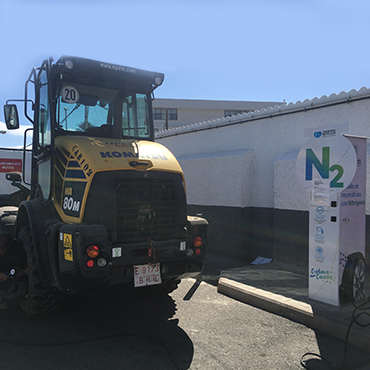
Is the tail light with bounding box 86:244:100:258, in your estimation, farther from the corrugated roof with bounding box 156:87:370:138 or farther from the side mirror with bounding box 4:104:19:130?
the corrugated roof with bounding box 156:87:370:138

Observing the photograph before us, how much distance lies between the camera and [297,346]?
4.21 meters

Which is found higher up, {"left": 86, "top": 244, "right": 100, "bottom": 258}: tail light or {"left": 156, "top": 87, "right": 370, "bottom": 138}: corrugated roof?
{"left": 156, "top": 87, "right": 370, "bottom": 138}: corrugated roof

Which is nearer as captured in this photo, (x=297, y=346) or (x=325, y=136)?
(x=297, y=346)

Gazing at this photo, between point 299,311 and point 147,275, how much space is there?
2.14 meters

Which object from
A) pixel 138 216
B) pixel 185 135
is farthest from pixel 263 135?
pixel 138 216

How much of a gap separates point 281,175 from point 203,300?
12.7 ft

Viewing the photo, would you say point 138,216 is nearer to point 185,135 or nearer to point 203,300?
point 203,300

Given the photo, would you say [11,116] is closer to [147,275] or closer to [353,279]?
[147,275]

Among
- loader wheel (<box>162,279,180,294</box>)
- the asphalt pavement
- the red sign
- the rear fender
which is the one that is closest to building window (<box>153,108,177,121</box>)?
the red sign

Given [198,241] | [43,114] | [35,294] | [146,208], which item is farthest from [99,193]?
[43,114]

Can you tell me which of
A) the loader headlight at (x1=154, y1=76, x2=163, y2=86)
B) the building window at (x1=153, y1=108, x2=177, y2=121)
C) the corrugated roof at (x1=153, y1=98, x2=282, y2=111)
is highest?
the corrugated roof at (x1=153, y1=98, x2=282, y2=111)

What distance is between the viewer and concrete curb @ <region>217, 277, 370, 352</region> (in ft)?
13.9

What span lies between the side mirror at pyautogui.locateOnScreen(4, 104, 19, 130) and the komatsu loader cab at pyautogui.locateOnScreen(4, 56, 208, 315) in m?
0.01

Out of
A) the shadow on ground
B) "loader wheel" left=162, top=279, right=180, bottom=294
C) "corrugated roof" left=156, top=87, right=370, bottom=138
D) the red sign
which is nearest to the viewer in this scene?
the shadow on ground
